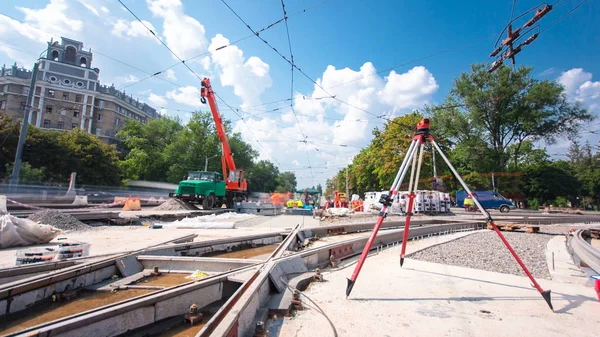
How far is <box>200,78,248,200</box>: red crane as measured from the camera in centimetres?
1802

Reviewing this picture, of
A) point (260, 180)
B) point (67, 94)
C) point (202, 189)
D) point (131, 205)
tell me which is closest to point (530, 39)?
point (202, 189)

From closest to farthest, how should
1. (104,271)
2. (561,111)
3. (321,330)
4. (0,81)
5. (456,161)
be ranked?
(321,330)
(104,271)
(561,111)
(456,161)
(0,81)

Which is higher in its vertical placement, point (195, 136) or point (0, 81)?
point (0, 81)

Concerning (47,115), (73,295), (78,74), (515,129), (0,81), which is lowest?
(73,295)

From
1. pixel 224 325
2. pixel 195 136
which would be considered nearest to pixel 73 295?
pixel 224 325

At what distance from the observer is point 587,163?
54.3 meters

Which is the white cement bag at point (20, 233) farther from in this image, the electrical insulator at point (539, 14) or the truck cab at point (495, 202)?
the truck cab at point (495, 202)

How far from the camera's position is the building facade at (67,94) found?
5388 cm

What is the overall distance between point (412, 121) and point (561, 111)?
1758 centimetres

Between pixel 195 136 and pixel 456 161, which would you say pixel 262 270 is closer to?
pixel 456 161

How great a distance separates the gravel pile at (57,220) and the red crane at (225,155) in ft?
31.4

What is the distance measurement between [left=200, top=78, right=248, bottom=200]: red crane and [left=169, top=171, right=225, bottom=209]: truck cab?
1.49 metres

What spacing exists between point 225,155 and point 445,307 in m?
19.3

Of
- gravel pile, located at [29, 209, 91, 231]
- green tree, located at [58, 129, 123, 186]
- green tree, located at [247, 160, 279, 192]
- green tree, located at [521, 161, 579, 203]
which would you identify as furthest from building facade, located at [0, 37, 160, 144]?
green tree, located at [521, 161, 579, 203]
